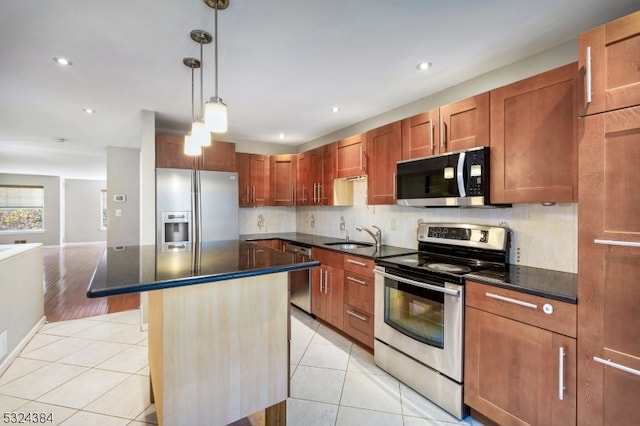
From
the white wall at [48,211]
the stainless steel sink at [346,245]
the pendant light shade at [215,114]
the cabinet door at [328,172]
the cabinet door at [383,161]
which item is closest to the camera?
the pendant light shade at [215,114]

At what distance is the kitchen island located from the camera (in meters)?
1.35

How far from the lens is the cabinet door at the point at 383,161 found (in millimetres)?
2746

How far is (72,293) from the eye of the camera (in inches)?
180

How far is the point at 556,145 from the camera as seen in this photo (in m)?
1.72

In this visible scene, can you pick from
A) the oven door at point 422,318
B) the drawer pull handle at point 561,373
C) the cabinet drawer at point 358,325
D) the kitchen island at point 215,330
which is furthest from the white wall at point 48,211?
the drawer pull handle at point 561,373

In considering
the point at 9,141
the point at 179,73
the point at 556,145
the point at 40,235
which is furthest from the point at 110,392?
the point at 40,235

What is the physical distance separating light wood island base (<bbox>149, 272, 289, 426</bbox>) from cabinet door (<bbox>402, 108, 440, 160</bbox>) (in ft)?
5.26

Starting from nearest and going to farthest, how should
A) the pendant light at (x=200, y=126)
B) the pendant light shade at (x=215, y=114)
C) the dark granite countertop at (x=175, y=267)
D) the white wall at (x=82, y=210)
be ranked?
the dark granite countertop at (x=175, y=267) → the pendant light shade at (x=215, y=114) → the pendant light at (x=200, y=126) → the white wall at (x=82, y=210)

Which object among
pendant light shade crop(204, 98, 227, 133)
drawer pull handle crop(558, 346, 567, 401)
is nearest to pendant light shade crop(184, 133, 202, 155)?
pendant light shade crop(204, 98, 227, 133)

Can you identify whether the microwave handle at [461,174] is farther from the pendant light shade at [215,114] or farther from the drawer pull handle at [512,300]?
the pendant light shade at [215,114]

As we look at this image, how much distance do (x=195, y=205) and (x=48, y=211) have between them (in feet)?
30.1

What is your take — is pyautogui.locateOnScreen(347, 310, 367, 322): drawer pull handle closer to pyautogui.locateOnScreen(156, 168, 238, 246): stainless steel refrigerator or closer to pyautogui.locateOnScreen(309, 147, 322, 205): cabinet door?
pyautogui.locateOnScreen(309, 147, 322, 205): cabinet door

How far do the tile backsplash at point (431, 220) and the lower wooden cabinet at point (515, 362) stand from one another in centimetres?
64

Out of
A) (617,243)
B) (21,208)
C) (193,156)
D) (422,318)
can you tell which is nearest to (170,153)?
(193,156)
